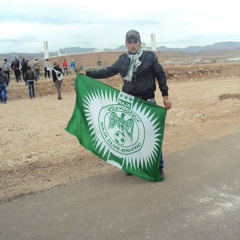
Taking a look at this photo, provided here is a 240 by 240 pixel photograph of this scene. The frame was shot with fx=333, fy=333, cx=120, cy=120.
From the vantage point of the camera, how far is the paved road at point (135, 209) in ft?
11.6

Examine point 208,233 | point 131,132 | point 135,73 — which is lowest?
point 208,233

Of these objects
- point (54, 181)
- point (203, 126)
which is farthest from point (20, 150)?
point (203, 126)

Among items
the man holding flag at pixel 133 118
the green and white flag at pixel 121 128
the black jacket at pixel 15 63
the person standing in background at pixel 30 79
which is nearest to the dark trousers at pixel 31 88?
the person standing in background at pixel 30 79

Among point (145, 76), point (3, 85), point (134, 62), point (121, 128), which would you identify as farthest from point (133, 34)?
point (3, 85)

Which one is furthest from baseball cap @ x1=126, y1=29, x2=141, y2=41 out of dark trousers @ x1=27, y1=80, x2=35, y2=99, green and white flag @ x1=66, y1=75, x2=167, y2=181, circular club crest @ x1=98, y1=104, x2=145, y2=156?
dark trousers @ x1=27, y1=80, x2=35, y2=99

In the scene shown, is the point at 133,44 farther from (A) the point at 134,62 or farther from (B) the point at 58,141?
(B) the point at 58,141

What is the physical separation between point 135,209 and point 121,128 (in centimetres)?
130

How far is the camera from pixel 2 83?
53.5ft

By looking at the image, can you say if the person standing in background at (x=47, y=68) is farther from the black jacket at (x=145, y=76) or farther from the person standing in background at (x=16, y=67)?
the black jacket at (x=145, y=76)

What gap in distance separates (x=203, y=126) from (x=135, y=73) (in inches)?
166

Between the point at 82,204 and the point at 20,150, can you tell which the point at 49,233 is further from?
the point at 20,150

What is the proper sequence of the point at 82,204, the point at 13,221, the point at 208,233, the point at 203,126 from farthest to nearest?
the point at 203,126 → the point at 82,204 → the point at 13,221 → the point at 208,233

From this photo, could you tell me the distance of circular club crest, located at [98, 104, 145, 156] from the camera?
4824mm

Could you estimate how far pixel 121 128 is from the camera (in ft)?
16.0
